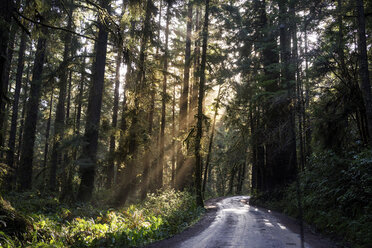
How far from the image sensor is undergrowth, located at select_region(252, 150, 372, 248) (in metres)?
7.38

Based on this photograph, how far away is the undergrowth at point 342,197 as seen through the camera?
24.2 feet

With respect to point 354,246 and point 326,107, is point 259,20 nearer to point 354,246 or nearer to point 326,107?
point 326,107

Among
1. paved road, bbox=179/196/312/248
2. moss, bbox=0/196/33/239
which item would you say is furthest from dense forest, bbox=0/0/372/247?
paved road, bbox=179/196/312/248

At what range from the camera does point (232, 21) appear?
1806 centimetres

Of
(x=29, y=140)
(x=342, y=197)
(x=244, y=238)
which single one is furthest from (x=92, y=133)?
(x=342, y=197)

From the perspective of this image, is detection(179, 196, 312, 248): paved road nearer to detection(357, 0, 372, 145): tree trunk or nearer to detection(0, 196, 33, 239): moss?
detection(0, 196, 33, 239): moss

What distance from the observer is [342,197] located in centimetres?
859

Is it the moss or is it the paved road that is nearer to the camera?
the moss

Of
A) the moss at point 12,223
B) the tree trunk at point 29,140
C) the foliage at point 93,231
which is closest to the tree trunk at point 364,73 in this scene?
the foliage at point 93,231

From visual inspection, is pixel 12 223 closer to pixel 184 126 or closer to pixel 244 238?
pixel 244 238

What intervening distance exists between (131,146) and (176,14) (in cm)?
1180

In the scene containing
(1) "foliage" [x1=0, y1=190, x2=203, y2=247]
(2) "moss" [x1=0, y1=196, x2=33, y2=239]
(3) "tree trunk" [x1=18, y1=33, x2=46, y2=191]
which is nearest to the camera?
(2) "moss" [x1=0, y1=196, x2=33, y2=239]

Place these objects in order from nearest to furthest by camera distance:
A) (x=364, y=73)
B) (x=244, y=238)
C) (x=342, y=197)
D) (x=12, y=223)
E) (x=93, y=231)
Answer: (x=12, y=223) < (x=93, y=231) < (x=244, y=238) < (x=342, y=197) < (x=364, y=73)

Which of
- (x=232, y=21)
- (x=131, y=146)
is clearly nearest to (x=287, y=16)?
(x=232, y=21)
